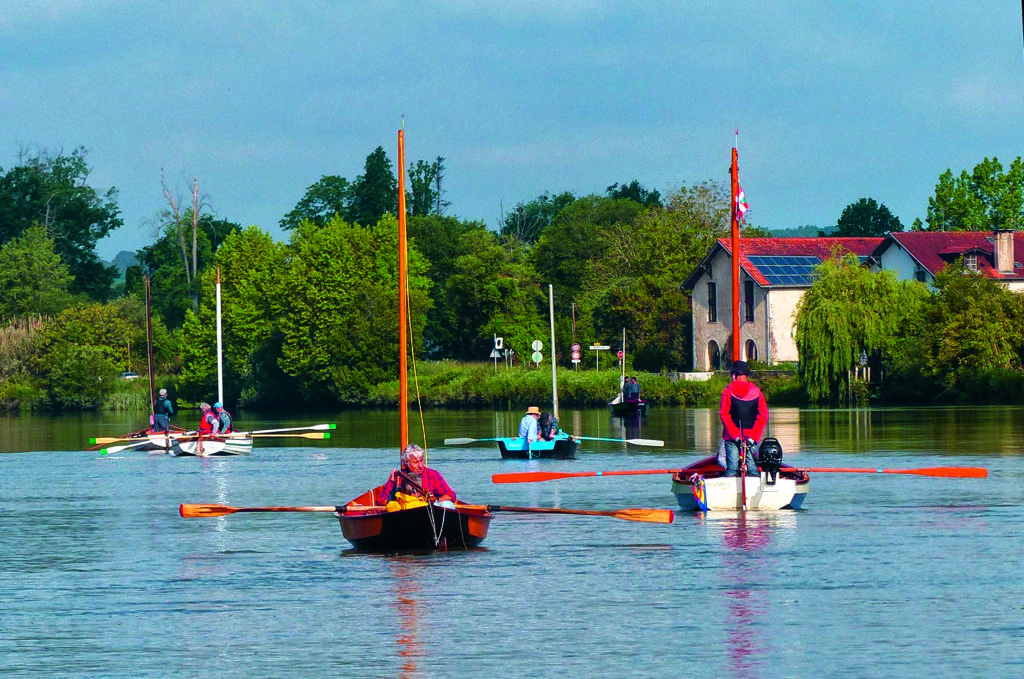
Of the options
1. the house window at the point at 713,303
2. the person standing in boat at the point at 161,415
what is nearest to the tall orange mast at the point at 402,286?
the person standing in boat at the point at 161,415

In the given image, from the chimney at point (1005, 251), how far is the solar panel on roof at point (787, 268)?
1103 centimetres

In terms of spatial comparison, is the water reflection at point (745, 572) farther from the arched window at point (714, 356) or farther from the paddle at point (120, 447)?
the arched window at point (714, 356)

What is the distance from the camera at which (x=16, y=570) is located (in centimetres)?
2630

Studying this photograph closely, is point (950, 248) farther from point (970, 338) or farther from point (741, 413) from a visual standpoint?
point (741, 413)

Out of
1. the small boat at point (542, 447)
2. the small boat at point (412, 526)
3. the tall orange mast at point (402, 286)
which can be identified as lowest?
the small boat at point (412, 526)

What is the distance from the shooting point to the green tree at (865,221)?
168 meters

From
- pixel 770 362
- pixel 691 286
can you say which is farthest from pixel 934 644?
pixel 691 286

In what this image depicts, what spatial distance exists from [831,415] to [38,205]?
9588 cm

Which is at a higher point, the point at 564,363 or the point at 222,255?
the point at 222,255

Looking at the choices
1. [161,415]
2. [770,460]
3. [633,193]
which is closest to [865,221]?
[633,193]

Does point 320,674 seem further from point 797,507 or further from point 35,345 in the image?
point 35,345

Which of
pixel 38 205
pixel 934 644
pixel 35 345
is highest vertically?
pixel 38 205

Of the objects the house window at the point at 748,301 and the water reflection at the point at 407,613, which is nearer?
the water reflection at the point at 407,613

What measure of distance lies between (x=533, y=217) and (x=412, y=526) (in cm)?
15324
